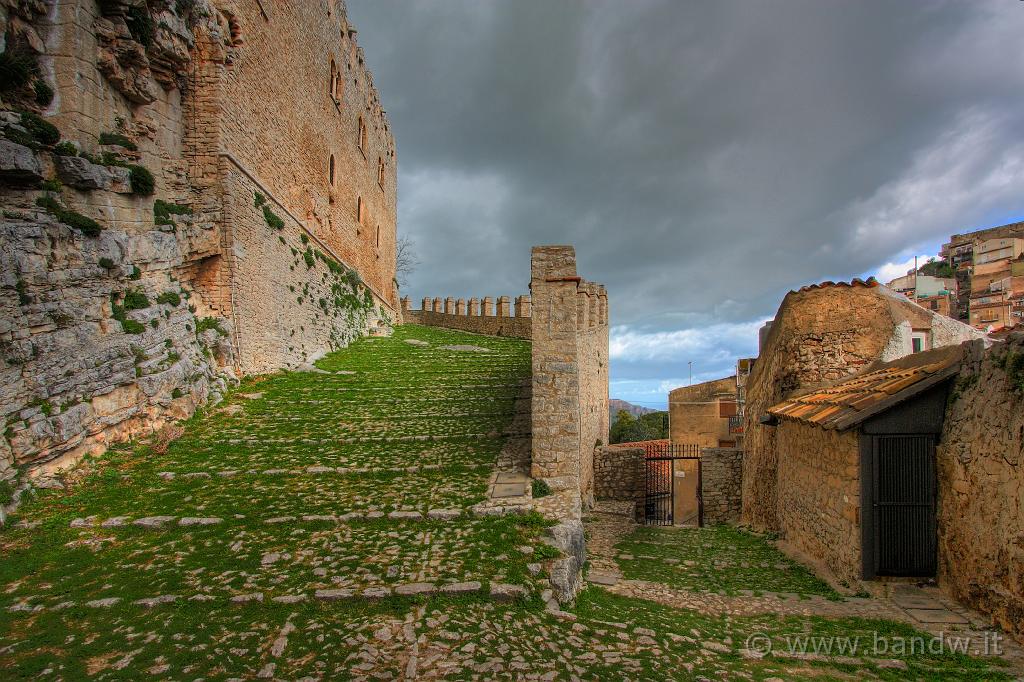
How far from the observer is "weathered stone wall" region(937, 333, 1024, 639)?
453cm

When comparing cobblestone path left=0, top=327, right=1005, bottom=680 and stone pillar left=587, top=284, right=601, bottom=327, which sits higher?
stone pillar left=587, top=284, right=601, bottom=327

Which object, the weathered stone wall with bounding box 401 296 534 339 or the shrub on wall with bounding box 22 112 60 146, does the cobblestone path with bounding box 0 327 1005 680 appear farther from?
the weathered stone wall with bounding box 401 296 534 339

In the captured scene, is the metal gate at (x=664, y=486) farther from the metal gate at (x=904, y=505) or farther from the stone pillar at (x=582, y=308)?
the metal gate at (x=904, y=505)

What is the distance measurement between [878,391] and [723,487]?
768 centimetres

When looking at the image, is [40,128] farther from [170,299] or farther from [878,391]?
[878,391]

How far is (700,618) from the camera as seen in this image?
5.27m

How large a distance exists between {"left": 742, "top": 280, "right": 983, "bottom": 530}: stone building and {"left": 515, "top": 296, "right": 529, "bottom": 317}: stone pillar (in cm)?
1337

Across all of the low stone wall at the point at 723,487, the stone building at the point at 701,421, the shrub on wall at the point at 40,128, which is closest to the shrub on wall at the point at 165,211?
the shrub on wall at the point at 40,128

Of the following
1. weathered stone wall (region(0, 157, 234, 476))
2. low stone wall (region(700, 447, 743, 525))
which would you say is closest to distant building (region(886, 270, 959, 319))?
low stone wall (region(700, 447, 743, 525))

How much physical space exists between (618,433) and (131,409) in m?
32.2

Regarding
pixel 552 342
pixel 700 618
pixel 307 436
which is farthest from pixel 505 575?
pixel 307 436

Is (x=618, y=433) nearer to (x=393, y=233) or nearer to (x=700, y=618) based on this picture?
(x=393, y=233)

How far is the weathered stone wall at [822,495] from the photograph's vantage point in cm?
623

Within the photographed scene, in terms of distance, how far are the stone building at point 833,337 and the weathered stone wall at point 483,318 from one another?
1107 cm
